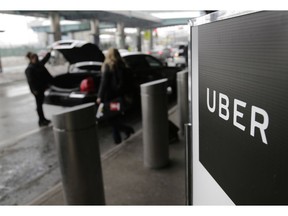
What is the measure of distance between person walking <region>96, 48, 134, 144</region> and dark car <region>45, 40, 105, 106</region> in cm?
74

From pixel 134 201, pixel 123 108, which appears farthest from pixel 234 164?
pixel 123 108

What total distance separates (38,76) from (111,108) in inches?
82.9

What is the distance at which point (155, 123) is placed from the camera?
3451 mm

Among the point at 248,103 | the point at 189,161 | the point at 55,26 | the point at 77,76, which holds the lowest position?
the point at 189,161

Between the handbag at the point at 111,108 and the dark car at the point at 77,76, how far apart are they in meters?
0.55

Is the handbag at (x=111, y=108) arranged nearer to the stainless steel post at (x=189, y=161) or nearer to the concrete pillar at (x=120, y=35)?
the stainless steel post at (x=189, y=161)

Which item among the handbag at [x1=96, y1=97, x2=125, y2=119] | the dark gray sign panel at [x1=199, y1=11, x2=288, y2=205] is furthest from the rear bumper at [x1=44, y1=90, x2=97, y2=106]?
the dark gray sign panel at [x1=199, y1=11, x2=288, y2=205]

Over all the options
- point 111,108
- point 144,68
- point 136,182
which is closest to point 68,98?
point 111,108

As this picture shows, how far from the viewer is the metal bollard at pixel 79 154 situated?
2191 millimetres

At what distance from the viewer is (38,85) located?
19.1 feet

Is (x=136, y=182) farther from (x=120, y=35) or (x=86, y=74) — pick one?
(x=120, y=35)

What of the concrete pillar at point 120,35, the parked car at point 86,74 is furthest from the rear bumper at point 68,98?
the concrete pillar at point 120,35
